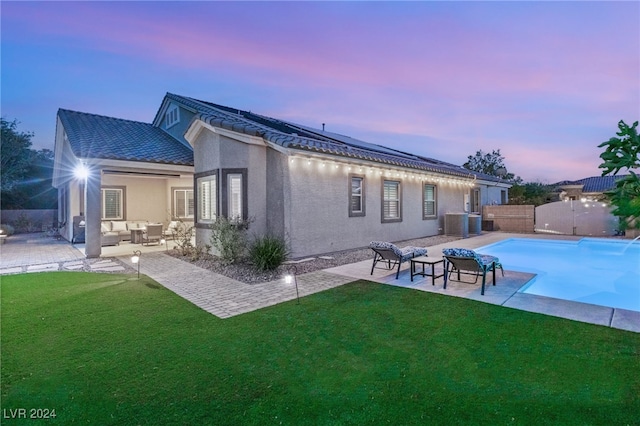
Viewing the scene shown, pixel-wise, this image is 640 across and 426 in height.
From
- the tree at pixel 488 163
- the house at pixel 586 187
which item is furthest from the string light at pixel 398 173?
the house at pixel 586 187

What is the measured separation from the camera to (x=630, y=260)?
12922mm

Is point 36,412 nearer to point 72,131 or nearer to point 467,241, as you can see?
point 72,131

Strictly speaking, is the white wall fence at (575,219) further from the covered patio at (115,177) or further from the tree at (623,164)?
the covered patio at (115,177)

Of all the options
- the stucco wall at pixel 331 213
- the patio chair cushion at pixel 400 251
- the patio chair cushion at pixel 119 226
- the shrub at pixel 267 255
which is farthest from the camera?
the patio chair cushion at pixel 119 226

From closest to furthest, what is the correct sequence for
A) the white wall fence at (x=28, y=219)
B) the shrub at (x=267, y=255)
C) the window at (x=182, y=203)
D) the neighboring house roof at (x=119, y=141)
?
the shrub at (x=267, y=255)
the neighboring house roof at (x=119, y=141)
the window at (x=182, y=203)
the white wall fence at (x=28, y=219)

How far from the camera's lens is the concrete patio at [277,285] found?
6.08 m

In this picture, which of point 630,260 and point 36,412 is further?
point 630,260

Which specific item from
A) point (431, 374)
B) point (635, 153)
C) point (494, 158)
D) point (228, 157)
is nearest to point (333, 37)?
point (228, 157)

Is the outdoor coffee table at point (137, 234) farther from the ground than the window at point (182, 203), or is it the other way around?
the window at point (182, 203)

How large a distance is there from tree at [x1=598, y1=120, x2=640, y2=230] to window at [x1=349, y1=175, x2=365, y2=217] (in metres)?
10.2

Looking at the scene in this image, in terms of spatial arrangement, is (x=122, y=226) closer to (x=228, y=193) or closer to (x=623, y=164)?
(x=228, y=193)

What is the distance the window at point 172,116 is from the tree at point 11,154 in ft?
43.3

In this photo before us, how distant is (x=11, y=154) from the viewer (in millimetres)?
22359

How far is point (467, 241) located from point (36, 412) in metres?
17.2
